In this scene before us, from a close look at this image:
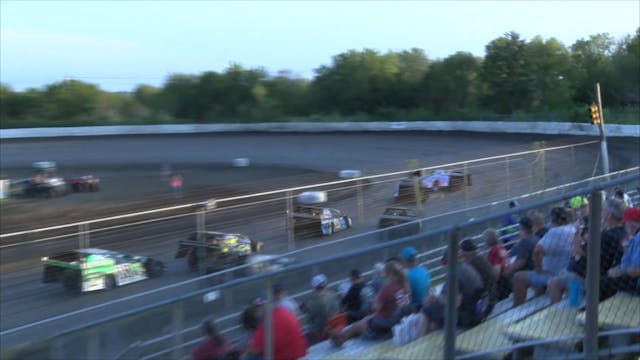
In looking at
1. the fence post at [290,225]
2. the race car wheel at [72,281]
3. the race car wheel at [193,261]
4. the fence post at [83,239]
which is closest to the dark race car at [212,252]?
the race car wheel at [193,261]

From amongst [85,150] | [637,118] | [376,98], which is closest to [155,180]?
[85,150]

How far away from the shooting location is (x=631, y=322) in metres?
4.32

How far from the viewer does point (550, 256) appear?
186 inches

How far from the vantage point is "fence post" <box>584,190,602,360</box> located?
371 cm

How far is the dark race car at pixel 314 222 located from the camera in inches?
578

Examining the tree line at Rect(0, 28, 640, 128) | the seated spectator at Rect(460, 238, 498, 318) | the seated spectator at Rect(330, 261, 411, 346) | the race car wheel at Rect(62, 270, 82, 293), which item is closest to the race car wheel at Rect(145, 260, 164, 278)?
the race car wheel at Rect(62, 270, 82, 293)

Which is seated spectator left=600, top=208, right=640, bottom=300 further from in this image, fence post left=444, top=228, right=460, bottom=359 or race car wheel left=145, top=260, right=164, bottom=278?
race car wheel left=145, top=260, right=164, bottom=278

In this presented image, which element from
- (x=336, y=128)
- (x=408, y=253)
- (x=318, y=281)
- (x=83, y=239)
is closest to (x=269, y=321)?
(x=318, y=281)

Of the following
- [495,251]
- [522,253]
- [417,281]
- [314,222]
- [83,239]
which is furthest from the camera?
[314,222]

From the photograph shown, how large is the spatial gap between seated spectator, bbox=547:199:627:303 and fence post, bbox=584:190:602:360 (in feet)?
1.47

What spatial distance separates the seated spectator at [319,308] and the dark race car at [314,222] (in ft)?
32.5

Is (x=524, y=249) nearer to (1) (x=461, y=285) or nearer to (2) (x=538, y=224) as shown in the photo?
(2) (x=538, y=224)

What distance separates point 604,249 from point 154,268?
32.0ft

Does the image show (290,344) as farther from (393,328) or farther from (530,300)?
(530,300)
